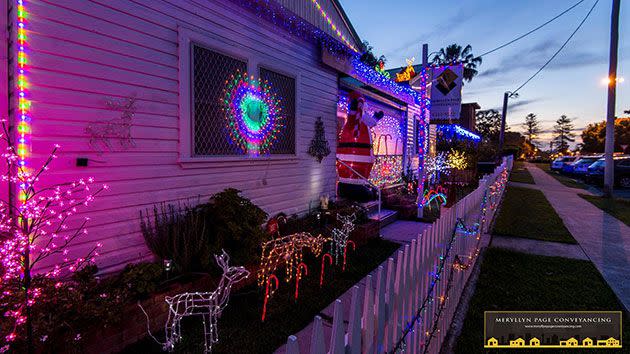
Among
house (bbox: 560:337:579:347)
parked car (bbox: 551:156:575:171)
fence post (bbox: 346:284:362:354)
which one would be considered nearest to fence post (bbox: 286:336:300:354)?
fence post (bbox: 346:284:362:354)

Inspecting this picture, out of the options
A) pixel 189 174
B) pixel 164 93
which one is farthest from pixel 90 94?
pixel 189 174

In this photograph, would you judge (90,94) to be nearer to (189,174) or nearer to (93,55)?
(93,55)

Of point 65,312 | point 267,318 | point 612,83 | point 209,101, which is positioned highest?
point 612,83

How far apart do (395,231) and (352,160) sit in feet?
6.87

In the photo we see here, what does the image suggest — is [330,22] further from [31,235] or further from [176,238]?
[31,235]

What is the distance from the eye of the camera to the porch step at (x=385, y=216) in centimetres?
783

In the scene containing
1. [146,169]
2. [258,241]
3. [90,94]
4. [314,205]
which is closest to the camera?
[90,94]

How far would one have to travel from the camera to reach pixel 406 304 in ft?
8.23

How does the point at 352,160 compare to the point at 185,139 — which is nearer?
the point at 185,139

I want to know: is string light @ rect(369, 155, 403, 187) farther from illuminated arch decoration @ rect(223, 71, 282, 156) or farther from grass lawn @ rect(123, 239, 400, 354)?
grass lawn @ rect(123, 239, 400, 354)

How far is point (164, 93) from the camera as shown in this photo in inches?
157

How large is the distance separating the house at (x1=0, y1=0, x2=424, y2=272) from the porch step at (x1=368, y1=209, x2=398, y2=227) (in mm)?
2246

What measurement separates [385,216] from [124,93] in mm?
6388

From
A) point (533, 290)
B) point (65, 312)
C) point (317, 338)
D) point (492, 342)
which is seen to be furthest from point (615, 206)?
point (65, 312)
